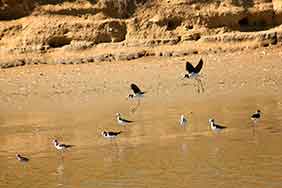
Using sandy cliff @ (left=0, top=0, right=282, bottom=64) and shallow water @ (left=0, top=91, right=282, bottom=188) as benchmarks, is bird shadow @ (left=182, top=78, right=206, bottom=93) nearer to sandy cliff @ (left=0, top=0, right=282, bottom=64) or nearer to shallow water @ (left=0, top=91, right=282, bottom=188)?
shallow water @ (left=0, top=91, right=282, bottom=188)

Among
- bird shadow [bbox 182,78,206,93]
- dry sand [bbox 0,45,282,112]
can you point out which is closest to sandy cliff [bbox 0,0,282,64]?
dry sand [bbox 0,45,282,112]

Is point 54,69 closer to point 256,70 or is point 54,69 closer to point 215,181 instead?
point 256,70

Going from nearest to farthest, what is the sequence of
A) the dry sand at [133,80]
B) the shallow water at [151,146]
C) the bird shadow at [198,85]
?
the shallow water at [151,146]
the dry sand at [133,80]
the bird shadow at [198,85]

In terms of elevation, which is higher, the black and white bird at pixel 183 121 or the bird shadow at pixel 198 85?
the black and white bird at pixel 183 121

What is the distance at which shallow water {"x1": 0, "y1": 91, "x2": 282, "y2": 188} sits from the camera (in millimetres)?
9617

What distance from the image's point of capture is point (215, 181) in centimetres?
915

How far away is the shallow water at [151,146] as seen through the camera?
9.62 metres

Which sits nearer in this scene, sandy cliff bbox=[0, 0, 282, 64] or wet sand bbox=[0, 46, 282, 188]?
wet sand bbox=[0, 46, 282, 188]

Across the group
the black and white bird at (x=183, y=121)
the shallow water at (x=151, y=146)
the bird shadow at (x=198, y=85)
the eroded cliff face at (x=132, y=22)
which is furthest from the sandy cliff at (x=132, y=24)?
the black and white bird at (x=183, y=121)

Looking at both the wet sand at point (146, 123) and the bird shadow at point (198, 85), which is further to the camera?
the bird shadow at point (198, 85)

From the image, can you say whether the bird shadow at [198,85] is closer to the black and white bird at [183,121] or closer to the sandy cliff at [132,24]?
the black and white bird at [183,121]

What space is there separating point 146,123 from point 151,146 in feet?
7.17

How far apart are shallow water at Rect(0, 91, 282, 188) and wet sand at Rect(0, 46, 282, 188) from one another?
15 millimetres

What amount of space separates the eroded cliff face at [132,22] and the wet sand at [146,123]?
57.0 inches
